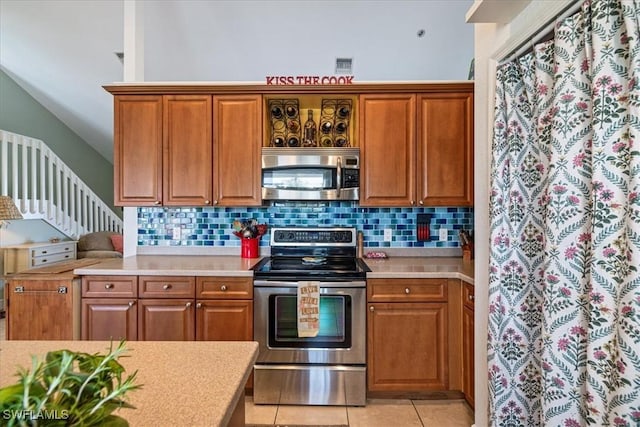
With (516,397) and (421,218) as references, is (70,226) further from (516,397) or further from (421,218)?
(516,397)

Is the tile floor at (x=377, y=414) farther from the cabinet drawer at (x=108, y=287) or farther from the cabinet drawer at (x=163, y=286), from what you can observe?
the cabinet drawer at (x=108, y=287)

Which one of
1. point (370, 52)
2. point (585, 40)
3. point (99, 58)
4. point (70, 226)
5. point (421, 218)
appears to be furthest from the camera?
point (70, 226)

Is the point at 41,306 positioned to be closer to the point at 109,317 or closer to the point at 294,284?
the point at 109,317

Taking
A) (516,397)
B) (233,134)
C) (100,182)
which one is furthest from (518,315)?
(100,182)

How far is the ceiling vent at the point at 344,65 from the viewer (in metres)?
4.04

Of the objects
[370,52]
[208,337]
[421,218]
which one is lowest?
[208,337]

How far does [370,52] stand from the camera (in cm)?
387

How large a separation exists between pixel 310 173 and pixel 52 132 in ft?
17.6

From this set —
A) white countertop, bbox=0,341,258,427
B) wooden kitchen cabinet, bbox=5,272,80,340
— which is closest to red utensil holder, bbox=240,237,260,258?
wooden kitchen cabinet, bbox=5,272,80,340

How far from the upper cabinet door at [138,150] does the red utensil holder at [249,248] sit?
2.44ft

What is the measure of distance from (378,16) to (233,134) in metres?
1.97

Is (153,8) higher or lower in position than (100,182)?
higher

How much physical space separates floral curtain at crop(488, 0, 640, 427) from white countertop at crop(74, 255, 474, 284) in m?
0.70

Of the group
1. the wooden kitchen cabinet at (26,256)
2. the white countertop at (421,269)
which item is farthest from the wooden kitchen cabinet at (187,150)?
the wooden kitchen cabinet at (26,256)
